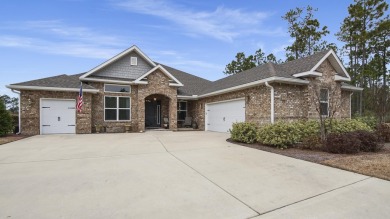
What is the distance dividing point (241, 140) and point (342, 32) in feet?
82.7

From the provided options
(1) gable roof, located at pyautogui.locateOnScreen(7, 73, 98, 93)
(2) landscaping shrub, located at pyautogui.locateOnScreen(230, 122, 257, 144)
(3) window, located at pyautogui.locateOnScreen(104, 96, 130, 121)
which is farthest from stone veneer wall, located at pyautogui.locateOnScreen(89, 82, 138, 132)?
(2) landscaping shrub, located at pyautogui.locateOnScreen(230, 122, 257, 144)

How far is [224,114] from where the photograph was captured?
624 inches

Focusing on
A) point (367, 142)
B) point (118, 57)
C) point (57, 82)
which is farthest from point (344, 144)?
point (57, 82)

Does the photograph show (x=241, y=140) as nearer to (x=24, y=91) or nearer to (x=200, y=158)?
(x=200, y=158)

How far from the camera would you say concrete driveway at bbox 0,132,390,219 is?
3.03 metres

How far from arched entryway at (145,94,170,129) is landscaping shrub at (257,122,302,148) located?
1122cm

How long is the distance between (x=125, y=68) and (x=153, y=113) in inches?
178

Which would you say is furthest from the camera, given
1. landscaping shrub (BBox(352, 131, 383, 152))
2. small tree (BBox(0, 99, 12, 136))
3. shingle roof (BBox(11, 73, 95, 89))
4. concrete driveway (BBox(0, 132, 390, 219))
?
shingle roof (BBox(11, 73, 95, 89))

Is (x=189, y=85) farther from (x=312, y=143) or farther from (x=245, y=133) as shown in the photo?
(x=312, y=143)

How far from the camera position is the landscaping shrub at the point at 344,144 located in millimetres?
7184

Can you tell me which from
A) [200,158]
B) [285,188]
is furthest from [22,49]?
[285,188]

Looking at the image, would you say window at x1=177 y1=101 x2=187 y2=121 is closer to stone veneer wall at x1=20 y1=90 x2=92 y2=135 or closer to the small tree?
stone veneer wall at x1=20 y1=90 x2=92 y2=135

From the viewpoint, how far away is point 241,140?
9.95 metres

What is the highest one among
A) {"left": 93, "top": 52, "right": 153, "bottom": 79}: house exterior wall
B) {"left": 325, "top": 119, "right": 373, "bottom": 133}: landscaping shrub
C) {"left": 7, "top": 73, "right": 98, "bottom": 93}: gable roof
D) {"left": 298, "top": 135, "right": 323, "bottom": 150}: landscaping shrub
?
{"left": 93, "top": 52, "right": 153, "bottom": 79}: house exterior wall
